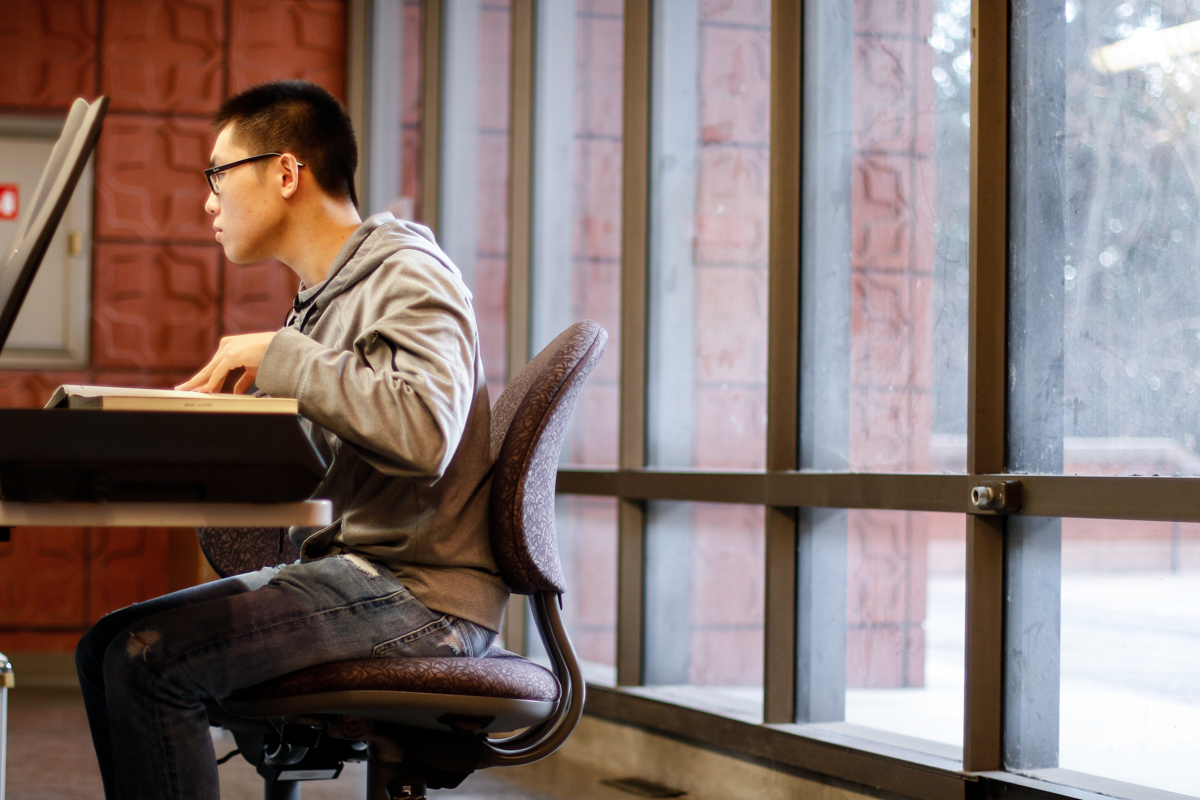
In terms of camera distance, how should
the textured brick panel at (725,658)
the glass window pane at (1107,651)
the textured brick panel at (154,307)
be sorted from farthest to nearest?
1. the textured brick panel at (154,307)
2. the textured brick panel at (725,658)
3. the glass window pane at (1107,651)

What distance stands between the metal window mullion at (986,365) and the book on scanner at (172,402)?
4.23 ft

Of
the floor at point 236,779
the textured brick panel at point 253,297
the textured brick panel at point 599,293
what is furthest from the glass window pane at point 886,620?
the textured brick panel at point 253,297

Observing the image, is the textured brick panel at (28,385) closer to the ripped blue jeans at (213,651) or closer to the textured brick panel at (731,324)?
the textured brick panel at (731,324)

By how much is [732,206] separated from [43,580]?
10.2ft

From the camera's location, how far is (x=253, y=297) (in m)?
4.68

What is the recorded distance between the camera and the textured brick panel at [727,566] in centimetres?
282

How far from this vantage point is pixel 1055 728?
6.40 feet

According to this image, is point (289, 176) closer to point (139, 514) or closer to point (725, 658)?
point (139, 514)

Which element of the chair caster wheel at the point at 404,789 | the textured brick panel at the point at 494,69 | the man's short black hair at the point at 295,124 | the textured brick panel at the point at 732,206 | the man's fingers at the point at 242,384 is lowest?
the chair caster wheel at the point at 404,789

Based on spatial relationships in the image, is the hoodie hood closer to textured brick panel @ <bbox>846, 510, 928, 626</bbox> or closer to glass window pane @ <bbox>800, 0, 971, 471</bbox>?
glass window pane @ <bbox>800, 0, 971, 471</bbox>

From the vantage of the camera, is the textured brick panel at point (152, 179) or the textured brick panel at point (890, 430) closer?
the textured brick panel at point (890, 430)

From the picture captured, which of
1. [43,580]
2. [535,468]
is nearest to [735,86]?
[535,468]

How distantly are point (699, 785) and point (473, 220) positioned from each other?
6.98 ft

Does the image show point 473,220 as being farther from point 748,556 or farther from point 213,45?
point 748,556
